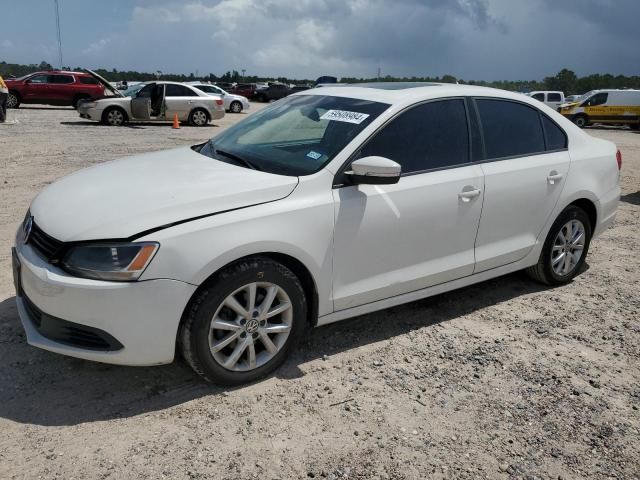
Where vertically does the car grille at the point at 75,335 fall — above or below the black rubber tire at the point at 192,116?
above

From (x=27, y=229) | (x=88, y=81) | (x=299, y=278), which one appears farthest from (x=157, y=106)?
(x=299, y=278)

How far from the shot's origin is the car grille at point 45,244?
9.52 ft

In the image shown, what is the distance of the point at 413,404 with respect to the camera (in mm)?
3189

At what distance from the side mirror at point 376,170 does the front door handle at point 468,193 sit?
27.4 inches

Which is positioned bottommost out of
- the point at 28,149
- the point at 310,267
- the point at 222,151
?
the point at 28,149

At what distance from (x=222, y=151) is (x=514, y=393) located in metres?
2.42

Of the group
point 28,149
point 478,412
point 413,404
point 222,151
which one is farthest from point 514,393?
point 28,149

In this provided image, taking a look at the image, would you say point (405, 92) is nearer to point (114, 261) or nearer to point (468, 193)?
point (468, 193)

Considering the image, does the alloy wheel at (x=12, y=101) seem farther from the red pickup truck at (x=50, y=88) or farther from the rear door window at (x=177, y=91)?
the rear door window at (x=177, y=91)

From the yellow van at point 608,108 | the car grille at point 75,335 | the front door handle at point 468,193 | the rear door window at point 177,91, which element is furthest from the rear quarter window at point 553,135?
the yellow van at point 608,108

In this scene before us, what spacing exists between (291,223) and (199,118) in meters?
17.3

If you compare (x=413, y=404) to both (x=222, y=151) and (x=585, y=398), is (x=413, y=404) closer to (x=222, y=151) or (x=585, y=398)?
(x=585, y=398)

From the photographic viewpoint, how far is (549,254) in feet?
15.4

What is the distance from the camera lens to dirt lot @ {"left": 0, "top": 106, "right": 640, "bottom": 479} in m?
2.69
